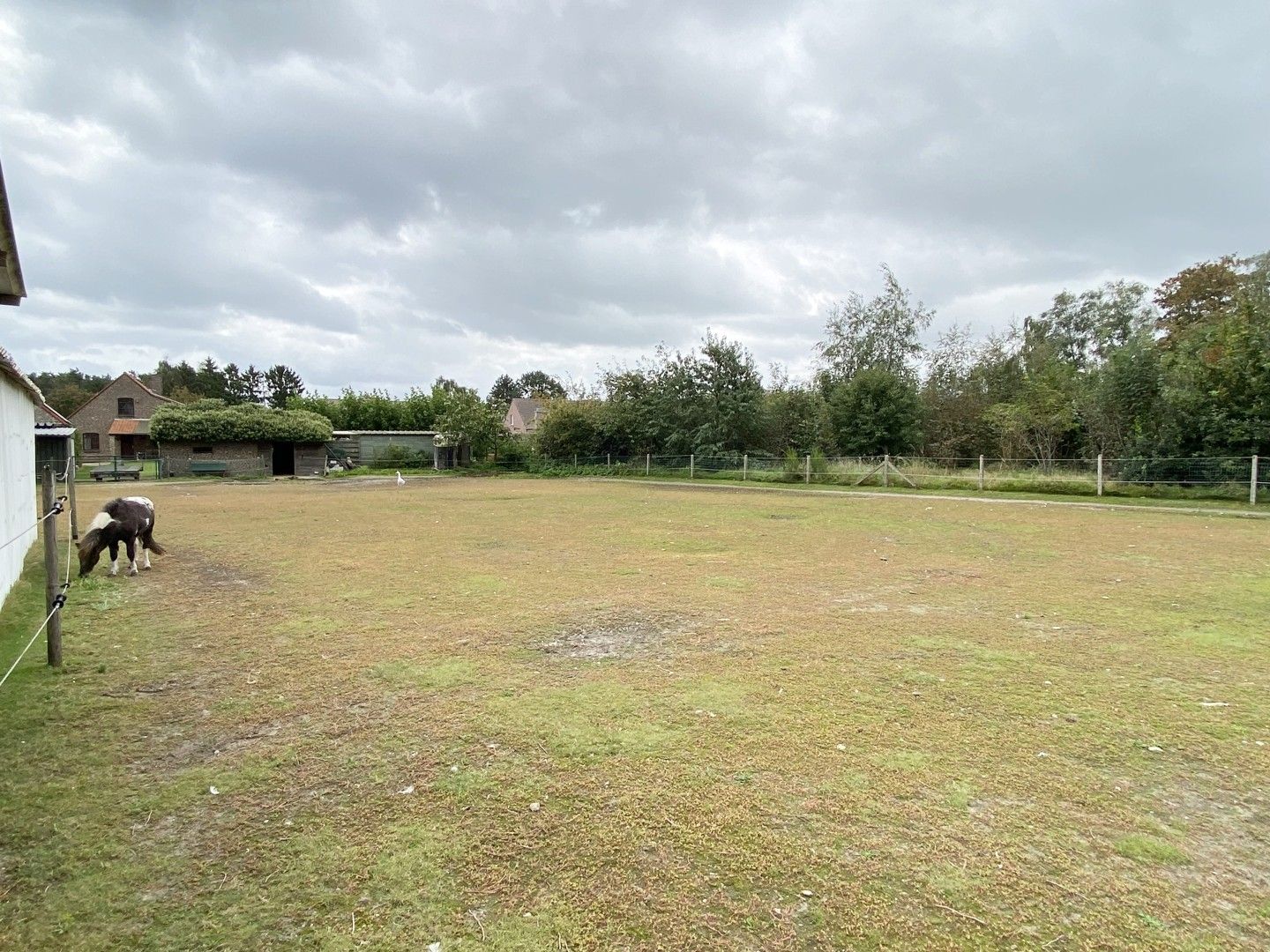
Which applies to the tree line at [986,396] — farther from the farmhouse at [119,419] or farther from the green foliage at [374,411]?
the farmhouse at [119,419]

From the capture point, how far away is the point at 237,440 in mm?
36938

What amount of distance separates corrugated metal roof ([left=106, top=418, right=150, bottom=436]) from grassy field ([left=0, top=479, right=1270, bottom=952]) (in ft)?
166

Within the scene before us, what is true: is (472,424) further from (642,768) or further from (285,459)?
(642,768)

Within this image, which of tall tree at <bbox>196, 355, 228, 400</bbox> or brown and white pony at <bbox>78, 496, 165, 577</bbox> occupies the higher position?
tall tree at <bbox>196, 355, 228, 400</bbox>

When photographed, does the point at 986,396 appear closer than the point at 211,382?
Yes

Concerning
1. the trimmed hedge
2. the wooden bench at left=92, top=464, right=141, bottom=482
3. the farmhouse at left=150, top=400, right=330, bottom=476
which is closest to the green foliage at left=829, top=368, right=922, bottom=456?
the farmhouse at left=150, top=400, right=330, bottom=476

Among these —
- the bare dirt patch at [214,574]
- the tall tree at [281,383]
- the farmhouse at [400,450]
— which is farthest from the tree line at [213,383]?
the bare dirt patch at [214,574]

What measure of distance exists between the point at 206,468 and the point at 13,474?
33.3 metres

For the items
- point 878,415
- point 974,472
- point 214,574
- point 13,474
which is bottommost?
point 214,574

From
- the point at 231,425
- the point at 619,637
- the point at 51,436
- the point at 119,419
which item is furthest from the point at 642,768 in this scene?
the point at 119,419

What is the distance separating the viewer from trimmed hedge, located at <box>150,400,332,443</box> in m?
35.6

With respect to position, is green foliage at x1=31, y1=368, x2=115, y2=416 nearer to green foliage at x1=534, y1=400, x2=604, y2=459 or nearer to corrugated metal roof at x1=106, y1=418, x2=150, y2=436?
corrugated metal roof at x1=106, y1=418, x2=150, y2=436

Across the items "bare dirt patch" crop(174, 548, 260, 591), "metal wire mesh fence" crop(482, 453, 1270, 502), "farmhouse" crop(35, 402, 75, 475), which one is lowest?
"bare dirt patch" crop(174, 548, 260, 591)

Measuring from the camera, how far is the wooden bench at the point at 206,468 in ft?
118
